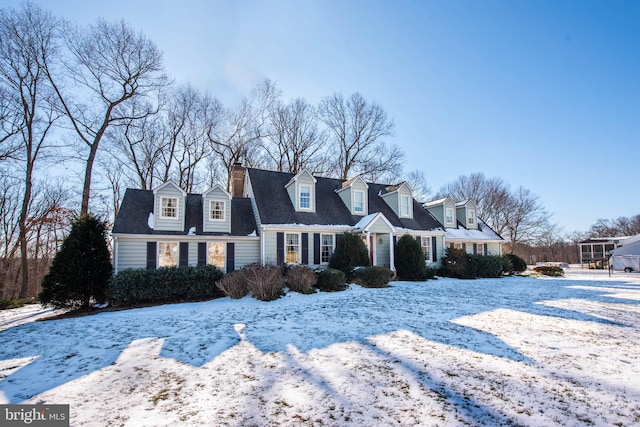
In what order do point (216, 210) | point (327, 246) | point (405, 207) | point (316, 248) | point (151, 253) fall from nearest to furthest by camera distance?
point (151, 253) → point (216, 210) → point (316, 248) → point (327, 246) → point (405, 207)

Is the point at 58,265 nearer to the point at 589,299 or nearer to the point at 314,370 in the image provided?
A: the point at 314,370

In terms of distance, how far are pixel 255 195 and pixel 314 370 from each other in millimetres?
14029

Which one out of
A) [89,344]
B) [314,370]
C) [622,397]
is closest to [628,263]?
[622,397]

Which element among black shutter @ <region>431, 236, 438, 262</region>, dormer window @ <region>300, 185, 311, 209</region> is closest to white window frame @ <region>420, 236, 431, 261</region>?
black shutter @ <region>431, 236, 438, 262</region>

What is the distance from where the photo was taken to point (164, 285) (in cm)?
1200

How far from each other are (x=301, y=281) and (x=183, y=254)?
6.30 m

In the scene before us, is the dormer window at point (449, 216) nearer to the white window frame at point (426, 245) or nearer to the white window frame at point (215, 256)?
the white window frame at point (426, 245)

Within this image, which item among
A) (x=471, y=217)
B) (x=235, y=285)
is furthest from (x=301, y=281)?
(x=471, y=217)

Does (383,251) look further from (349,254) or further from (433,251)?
(433,251)

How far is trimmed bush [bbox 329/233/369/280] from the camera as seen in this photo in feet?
52.8

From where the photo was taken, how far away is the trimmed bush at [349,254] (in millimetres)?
16087

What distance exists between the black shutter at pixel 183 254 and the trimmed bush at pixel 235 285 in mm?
3975

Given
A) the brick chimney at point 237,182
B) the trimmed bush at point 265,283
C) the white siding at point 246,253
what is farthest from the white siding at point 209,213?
the trimmed bush at point 265,283

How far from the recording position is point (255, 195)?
59.1 feet
